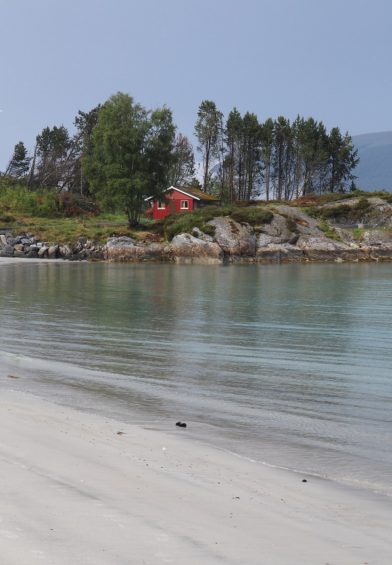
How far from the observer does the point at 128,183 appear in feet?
233

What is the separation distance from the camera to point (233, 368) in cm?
1213

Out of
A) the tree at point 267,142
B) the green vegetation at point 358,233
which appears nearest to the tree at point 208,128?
the tree at point 267,142

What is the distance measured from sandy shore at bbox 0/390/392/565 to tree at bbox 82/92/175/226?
65.7m

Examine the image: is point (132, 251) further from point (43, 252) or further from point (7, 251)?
point (7, 251)

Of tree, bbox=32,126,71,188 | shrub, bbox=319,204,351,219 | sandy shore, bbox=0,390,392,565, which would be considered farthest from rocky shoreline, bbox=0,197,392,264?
sandy shore, bbox=0,390,392,565

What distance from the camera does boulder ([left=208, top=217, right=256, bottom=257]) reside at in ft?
217

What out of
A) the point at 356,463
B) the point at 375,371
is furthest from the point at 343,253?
the point at 356,463

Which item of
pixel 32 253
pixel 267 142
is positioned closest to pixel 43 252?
pixel 32 253

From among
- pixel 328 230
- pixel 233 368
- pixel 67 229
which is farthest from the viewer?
pixel 328 230

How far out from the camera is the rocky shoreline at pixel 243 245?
62.9 metres

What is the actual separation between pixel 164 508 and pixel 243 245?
205ft

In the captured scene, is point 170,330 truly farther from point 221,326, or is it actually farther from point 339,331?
point 339,331

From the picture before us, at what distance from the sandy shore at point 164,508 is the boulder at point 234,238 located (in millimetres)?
59636

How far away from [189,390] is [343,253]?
2422 inches
